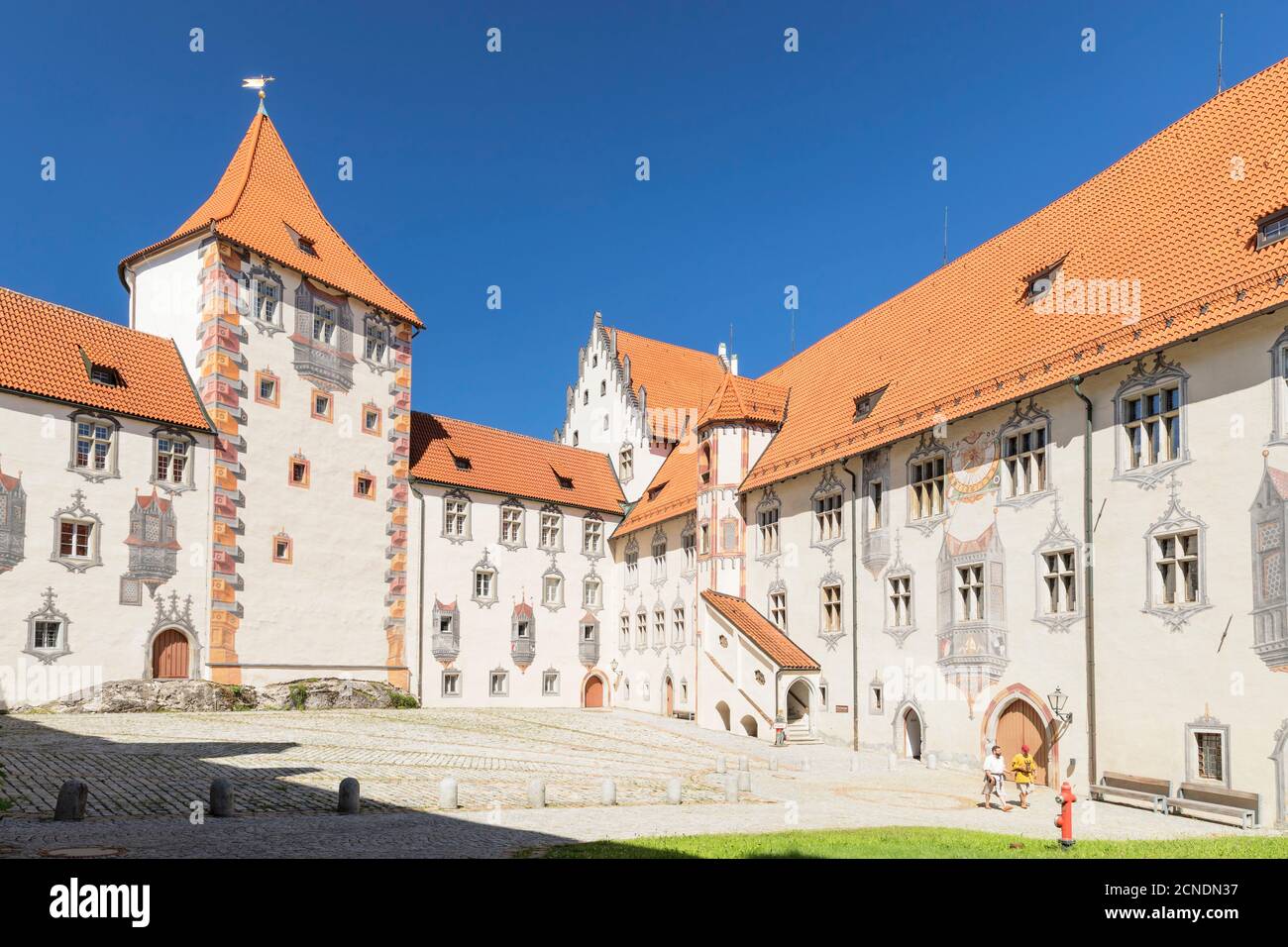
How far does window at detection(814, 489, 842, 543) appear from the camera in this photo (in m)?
30.5

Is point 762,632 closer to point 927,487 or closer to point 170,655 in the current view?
point 927,487

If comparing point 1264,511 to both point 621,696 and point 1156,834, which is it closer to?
point 1156,834

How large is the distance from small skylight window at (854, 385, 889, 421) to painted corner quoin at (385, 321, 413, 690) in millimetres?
18134

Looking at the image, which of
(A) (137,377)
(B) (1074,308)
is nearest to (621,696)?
(A) (137,377)

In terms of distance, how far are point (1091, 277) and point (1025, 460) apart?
4571 millimetres

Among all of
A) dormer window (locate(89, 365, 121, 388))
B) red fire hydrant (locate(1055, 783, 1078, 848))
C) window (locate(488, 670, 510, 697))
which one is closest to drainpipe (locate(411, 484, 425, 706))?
window (locate(488, 670, 510, 697))

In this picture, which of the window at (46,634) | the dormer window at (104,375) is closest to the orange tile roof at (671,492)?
the dormer window at (104,375)

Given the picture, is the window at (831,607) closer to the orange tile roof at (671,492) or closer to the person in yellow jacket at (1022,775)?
the orange tile roof at (671,492)

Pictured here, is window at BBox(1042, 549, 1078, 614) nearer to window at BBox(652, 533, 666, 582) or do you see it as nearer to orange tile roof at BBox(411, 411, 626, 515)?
window at BBox(652, 533, 666, 582)

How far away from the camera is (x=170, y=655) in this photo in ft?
104

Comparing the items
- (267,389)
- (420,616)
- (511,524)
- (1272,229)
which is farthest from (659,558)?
(1272,229)

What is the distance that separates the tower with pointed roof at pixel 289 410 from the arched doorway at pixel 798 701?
15171mm

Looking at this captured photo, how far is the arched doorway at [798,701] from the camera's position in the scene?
103ft
